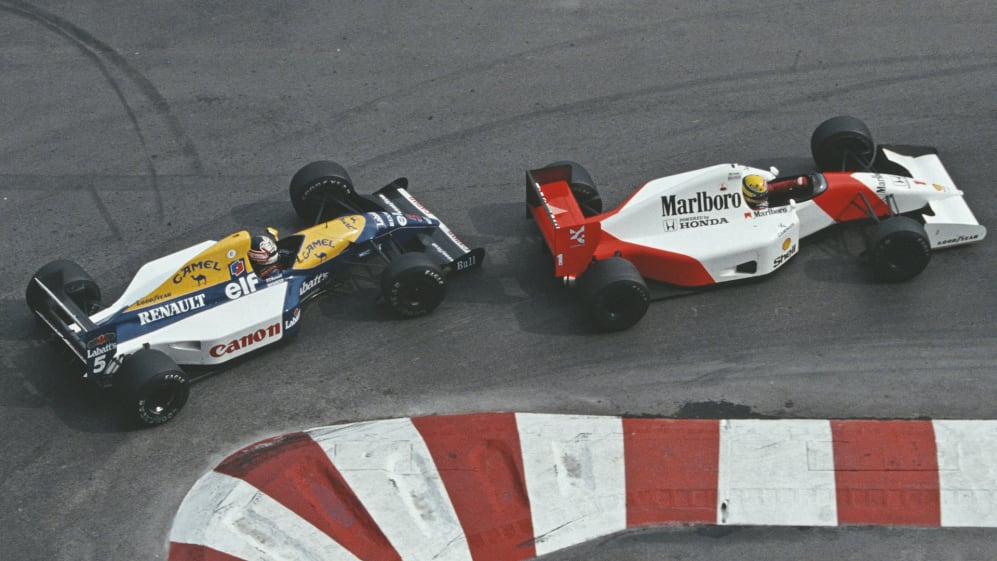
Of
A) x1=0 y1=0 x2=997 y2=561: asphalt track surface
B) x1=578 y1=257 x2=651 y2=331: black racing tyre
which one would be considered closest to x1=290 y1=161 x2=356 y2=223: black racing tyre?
x1=0 y1=0 x2=997 y2=561: asphalt track surface

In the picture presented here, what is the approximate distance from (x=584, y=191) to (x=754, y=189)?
1.81 meters

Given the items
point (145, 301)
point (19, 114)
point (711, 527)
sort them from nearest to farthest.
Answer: point (711, 527)
point (145, 301)
point (19, 114)

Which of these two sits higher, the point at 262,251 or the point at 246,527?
the point at 262,251

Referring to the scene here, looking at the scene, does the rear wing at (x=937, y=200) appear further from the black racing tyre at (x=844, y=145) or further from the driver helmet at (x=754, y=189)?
the driver helmet at (x=754, y=189)

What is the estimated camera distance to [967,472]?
953 centimetres

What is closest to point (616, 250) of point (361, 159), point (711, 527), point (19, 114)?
point (711, 527)

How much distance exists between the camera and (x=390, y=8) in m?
16.6

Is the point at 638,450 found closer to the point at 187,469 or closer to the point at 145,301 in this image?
the point at 187,469

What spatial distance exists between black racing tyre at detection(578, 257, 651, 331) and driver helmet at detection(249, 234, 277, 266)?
120 inches

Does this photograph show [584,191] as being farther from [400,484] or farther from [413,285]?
[400,484]

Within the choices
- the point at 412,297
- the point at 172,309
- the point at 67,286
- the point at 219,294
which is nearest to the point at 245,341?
the point at 219,294

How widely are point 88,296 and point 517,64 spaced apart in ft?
22.3

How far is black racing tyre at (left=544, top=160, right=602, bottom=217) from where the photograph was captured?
12086mm

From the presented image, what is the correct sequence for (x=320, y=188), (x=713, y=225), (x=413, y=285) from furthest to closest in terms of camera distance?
1. (x=320, y=188)
2. (x=713, y=225)
3. (x=413, y=285)
